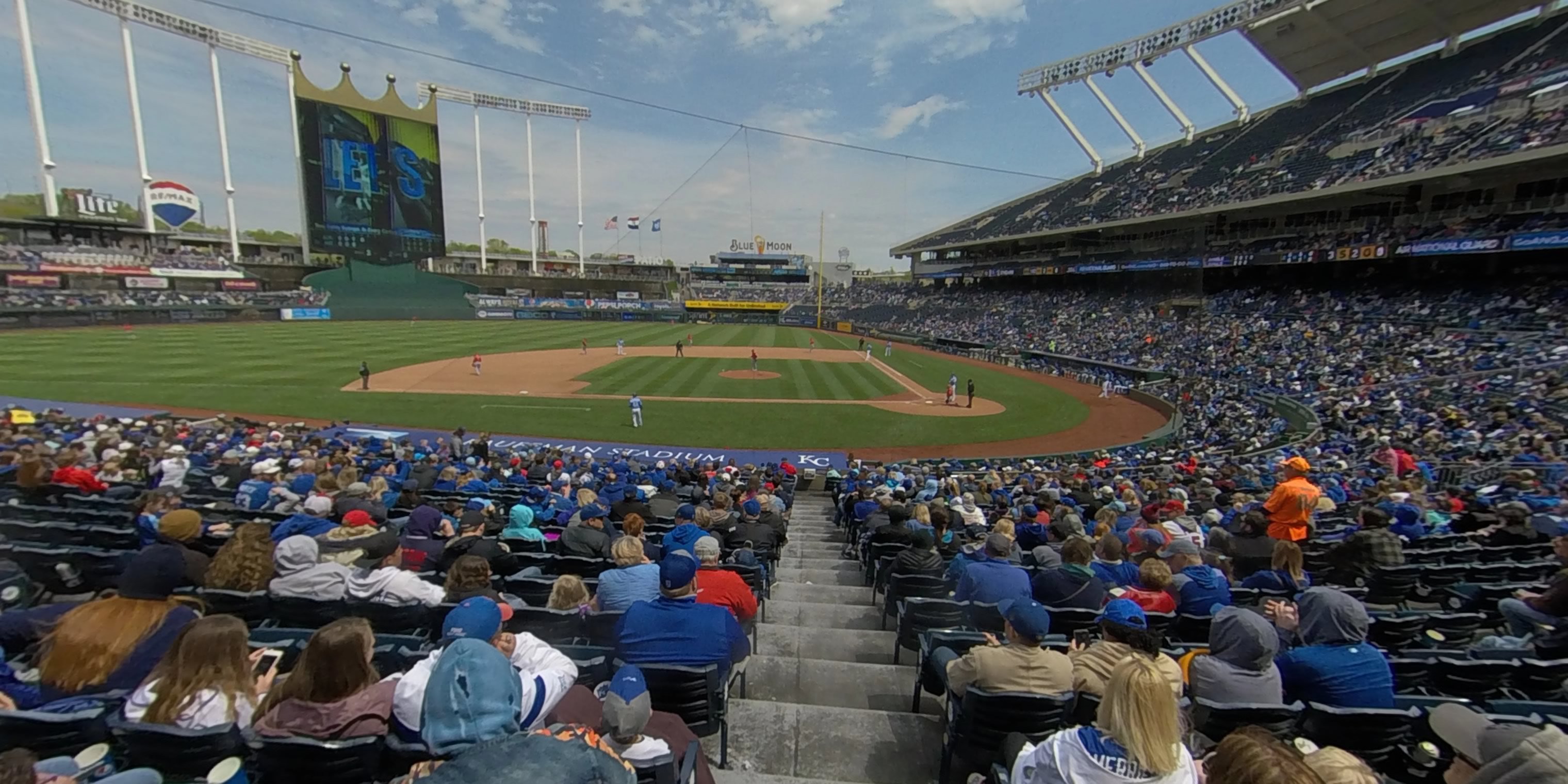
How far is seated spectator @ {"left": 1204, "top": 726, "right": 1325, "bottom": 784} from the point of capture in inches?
77.2

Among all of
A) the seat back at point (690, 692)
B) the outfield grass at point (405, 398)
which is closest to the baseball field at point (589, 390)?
the outfield grass at point (405, 398)

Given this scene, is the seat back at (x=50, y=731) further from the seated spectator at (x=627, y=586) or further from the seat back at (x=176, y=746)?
the seated spectator at (x=627, y=586)

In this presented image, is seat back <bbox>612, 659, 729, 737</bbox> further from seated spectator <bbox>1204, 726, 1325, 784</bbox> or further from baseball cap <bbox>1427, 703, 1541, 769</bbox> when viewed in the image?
baseball cap <bbox>1427, 703, 1541, 769</bbox>

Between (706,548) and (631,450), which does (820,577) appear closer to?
(706,548)

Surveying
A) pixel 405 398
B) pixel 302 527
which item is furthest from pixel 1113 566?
pixel 405 398

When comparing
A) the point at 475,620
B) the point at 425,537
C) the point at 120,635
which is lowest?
the point at 425,537

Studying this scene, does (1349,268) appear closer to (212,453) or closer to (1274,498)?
(1274,498)

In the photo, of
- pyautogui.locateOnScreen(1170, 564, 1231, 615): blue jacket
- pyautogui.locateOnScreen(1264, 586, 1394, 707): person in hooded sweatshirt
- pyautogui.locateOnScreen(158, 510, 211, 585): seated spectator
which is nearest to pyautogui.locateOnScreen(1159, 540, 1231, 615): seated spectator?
pyautogui.locateOnScreen(1170, 564, 1231, 615): blue jacket

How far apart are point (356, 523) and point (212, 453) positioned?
10520 mm

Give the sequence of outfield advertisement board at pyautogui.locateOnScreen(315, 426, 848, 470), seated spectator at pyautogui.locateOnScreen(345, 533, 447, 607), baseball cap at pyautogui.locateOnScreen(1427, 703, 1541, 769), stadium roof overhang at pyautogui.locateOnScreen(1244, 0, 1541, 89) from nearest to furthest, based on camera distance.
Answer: baseball cap at pyautogui.locateOnScreen(1427, 703, 1541, 769) < seated spectator at pyautogui.locateOnScreen(345, 533, 447, 607) < outfield advertisement board at pyautogui.locateOnScreen(315, 426, 848, 470) < stadium roof overhang at pyautogui.locateOnScreen(1244, 0, 1541, 89)

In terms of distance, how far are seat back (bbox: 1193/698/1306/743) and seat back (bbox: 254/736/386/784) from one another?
13.8ft

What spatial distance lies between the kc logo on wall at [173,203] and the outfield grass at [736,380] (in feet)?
230

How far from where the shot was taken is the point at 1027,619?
3787mm

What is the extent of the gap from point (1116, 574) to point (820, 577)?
4.14 meters
